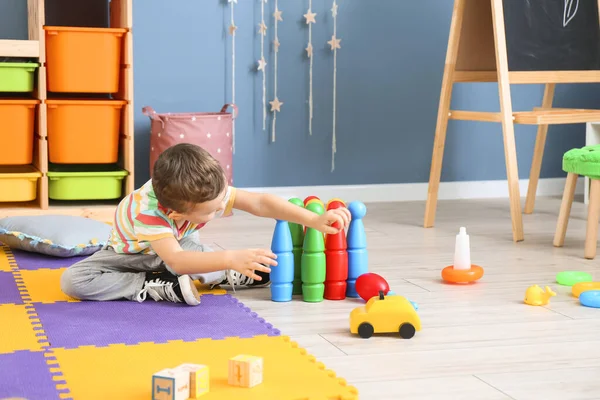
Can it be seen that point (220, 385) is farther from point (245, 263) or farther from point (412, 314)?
point (412, 314)

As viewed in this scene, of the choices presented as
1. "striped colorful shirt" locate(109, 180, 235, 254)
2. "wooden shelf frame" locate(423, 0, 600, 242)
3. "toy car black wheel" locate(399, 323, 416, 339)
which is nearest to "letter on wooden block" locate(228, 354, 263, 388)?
"toy car black wheel" locate(399, 323, 416, 339)

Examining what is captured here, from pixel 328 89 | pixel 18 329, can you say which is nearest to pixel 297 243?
pixel 18 329

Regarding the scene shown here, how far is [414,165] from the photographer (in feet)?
12.5

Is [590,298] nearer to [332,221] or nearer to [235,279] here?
[332,221]

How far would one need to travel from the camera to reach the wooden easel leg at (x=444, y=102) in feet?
9.95

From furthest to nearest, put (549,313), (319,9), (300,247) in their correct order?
(319,9), (300,247), (549,313)

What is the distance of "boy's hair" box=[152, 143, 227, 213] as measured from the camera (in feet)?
5.68

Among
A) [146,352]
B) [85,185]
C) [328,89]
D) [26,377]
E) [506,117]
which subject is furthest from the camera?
[328,89]

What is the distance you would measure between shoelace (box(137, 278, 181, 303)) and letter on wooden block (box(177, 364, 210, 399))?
2.08 feet

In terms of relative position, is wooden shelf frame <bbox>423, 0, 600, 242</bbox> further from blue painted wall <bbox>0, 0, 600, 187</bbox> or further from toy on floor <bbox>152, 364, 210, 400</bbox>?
toy on floor <bbox>152, 364, 210, 400</bbox>

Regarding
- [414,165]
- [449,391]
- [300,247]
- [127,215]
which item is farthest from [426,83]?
[449,391]

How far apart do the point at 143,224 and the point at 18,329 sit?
13.2 inches

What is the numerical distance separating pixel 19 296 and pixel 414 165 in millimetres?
2161

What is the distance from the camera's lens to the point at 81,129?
3.03 metres
